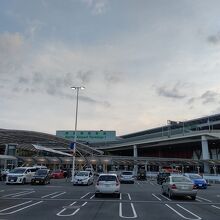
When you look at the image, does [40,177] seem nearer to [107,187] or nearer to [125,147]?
[107,187]

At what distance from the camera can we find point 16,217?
13844 millimetres

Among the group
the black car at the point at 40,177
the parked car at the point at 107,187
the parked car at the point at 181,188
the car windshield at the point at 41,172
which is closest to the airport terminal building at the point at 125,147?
the car windshield at the point at 41,172

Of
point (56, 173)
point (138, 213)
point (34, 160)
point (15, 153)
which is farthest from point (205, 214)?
point (34, 160)

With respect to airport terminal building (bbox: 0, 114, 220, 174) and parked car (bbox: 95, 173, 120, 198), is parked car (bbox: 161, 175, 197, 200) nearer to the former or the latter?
parked car (bbox: 95, 173, 120, 198)

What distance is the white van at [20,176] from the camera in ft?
131

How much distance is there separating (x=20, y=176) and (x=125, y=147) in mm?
106003

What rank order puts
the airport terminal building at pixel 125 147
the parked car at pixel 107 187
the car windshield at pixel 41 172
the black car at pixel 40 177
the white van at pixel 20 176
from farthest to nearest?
the airport terminal building at pixel 125 147 < the car windshield at pixel 41 172 < the black car at pixel 40 177 < the white van at pixel 20 176 < the parked car at pixel 107 187

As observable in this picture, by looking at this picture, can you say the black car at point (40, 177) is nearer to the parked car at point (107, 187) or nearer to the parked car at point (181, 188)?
the parked car at point (107, 187)

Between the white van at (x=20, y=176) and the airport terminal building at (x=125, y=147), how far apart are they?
849 inches

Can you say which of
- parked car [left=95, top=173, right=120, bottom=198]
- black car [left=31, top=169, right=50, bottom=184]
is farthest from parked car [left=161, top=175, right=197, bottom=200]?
black car [left=31, top=169, right=50, bottom=184]

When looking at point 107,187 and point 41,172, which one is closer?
point 107,187

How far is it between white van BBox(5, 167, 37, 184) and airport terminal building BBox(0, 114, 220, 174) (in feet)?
70.7

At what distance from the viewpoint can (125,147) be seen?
476 ft

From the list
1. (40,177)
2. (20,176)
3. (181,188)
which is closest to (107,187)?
(181,188)
